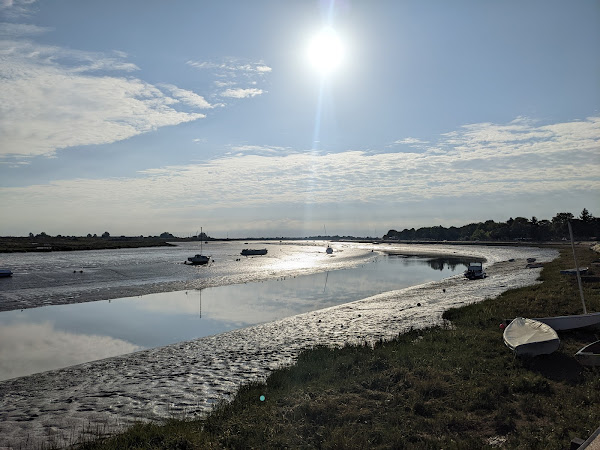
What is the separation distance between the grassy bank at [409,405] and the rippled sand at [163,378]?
2.18 meters

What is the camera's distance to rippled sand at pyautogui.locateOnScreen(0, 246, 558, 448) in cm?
1282

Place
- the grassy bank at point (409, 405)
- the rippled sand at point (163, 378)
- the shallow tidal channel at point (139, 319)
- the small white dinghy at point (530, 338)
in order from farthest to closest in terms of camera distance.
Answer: the shallow tidal channel at point (139, 319)
the small white dinghy at point (530, 338)
the rippled sand at point (163, 378)
the grassy bank at point (409, 405)

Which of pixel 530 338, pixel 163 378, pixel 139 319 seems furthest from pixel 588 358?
pixel 139 319

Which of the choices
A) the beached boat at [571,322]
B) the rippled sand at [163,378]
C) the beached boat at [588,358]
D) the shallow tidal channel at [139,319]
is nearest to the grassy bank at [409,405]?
the beached boat at [588,358]

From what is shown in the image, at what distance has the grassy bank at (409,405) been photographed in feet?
31.8

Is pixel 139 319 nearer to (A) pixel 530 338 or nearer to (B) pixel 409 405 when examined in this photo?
→ (B) pixel 409 405

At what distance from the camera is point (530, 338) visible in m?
15.4

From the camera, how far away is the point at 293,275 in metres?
65.1

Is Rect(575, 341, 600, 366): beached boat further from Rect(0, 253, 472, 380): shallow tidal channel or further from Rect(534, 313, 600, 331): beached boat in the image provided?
Rect(0, 253, 472, 380): shallow tidal channel

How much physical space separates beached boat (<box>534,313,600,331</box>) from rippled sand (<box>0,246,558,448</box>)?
8.10m

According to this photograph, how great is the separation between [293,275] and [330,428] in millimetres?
54959

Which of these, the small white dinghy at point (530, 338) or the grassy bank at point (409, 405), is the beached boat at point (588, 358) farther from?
the small white dinghy at point (530, 338)

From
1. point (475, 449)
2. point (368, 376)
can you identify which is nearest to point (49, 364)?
point (368, 376)

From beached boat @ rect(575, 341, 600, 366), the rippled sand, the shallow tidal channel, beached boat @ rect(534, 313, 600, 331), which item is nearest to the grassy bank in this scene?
beached boat @ rect(575, 341, 600, 366)
